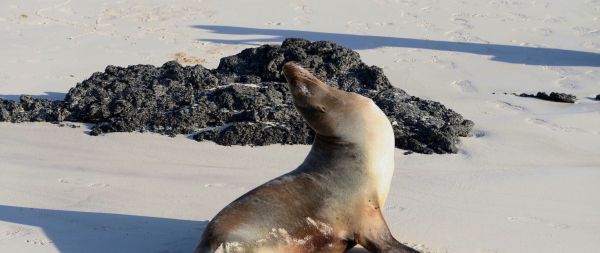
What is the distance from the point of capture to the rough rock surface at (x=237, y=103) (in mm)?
6773

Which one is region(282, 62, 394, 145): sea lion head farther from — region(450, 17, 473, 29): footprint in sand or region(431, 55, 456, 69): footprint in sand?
region(450, 17, 473, 29): footprint in sand

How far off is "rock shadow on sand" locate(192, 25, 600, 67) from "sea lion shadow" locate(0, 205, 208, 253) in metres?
6.63

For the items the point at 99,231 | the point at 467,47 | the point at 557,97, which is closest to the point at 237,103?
the point at 99,231

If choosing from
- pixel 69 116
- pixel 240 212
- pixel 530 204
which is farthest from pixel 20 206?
pixel 530 204

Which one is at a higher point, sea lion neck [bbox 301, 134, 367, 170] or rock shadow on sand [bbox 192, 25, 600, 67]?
sea lion neck [bbox 301, 134, 367, 170]

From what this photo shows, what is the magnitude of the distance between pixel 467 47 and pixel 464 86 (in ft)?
6.49

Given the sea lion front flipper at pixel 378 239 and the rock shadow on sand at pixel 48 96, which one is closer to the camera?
the sea lion front flipper at pixel 378 239

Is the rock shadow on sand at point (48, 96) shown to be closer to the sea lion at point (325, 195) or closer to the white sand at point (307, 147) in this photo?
the white sand at point (307, 147)

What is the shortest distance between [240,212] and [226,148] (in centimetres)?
247

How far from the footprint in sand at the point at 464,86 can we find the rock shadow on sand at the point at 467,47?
1435 millimetres

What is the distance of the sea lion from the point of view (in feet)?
13.5

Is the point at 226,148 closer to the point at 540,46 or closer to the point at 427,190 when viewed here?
the point at 427,190

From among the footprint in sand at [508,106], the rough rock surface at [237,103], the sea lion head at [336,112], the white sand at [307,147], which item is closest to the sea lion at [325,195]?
the sea lion head at [336,112]

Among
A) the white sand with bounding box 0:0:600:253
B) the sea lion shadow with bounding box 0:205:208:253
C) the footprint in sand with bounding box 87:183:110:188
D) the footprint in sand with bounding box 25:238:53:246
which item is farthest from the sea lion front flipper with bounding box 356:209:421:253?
the footprint in sand with bounding box 87:183:110:188
